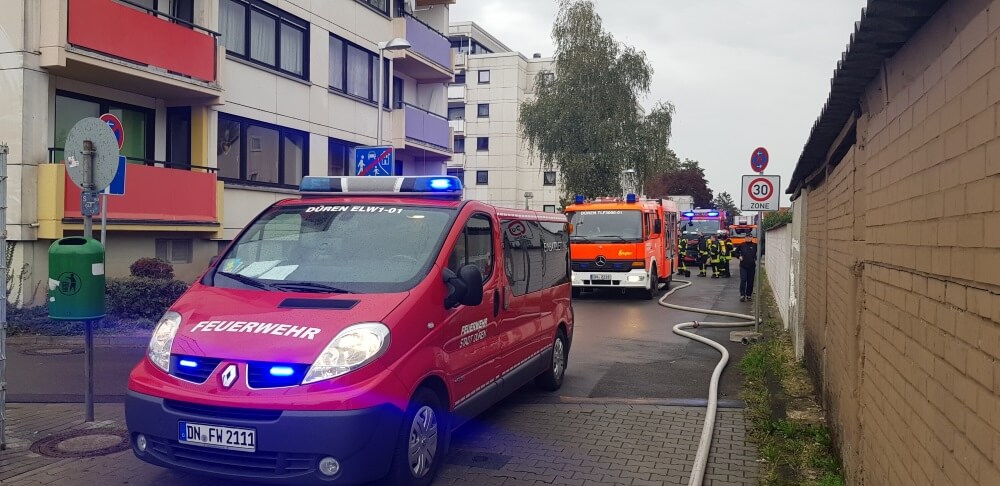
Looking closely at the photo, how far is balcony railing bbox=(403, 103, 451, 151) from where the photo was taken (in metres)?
25.3

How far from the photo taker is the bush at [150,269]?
1417 cm

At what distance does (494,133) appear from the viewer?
59750 mm

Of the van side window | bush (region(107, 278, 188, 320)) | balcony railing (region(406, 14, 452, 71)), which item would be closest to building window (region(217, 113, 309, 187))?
bush (region(107, 278, 188, 320))

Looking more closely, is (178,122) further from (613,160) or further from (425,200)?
(613,160)

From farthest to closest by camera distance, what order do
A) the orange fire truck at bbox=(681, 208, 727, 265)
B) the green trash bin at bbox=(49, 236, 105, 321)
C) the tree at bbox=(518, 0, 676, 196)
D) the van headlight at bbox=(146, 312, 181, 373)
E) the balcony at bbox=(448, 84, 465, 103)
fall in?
1. the balcony at bbox=(448, 84, 465, 103)
2. the orange fire truck at bbox=(681, 208, 727, 265)
3. the tree at bbox=(518, 0, 676, 196)
4. the green trash bin at bbox=(49, 236, 105, 321)
5. the van headlight at bbox=(146, 312, 181, 373)

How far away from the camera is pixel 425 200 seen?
20.7 feet

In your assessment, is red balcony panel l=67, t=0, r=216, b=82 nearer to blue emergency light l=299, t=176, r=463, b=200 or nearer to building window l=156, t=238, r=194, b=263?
building window l=156, t=238, r=194, b=263

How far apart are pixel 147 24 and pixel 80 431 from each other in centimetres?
1065

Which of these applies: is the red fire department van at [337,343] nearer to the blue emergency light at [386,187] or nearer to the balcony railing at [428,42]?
the blue emergency light at [386,187]

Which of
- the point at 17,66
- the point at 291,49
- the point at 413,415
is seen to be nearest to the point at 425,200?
the point at 413,415

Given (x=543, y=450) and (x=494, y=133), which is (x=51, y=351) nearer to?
(x=543, y=450)

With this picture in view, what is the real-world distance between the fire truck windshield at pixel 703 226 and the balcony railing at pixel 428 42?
18.8 meters

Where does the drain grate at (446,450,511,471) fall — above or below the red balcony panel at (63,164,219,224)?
below

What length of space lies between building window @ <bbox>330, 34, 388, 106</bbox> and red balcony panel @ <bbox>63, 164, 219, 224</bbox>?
6.69 meters
